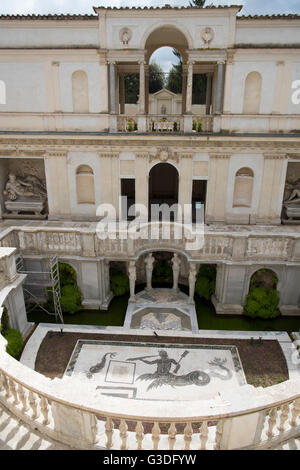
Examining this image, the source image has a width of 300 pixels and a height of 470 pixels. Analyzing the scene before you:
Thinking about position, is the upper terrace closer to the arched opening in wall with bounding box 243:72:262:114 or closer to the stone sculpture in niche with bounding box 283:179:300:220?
the arched opening in wall with bounding box 243:72:262:114

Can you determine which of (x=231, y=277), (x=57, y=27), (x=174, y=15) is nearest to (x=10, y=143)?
(x=57, y=27)

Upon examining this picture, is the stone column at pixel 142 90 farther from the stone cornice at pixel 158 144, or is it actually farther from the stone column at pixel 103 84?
the stone column at pixel 103 84

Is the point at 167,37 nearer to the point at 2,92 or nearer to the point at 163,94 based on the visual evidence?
the point at 2,92

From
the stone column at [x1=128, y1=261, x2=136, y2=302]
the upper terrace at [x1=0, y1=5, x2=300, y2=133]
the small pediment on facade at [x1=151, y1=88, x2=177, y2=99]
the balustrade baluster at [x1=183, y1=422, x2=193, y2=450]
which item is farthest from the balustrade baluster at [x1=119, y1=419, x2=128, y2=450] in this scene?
the small pediment on facade at [x1=151, y1=88, x2=177, y2=99]

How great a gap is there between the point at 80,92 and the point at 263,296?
47.2 ft

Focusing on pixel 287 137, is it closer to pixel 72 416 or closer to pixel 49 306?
pixel 49 306

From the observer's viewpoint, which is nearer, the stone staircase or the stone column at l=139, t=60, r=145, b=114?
the stone staircase

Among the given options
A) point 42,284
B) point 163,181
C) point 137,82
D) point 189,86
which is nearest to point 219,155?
point 189,86

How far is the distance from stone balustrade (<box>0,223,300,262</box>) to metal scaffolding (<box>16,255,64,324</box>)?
2.56 feet

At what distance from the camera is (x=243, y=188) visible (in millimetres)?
19594

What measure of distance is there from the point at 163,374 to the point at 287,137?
13.8 meters

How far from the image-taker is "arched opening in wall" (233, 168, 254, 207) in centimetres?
1936

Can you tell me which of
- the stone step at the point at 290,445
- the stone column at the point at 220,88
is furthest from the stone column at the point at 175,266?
the stone step at the point at 290,445
